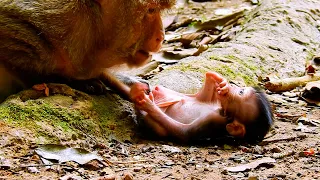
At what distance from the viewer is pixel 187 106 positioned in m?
3.93

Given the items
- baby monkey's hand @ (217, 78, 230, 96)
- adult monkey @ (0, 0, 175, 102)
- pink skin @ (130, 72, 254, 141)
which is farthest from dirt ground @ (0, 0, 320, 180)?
adult monkey @ (0, 0, 175, 102)

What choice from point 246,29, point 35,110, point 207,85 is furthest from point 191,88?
point 246,29

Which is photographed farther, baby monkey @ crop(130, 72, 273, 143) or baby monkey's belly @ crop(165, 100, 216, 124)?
baby monkey's belly @ crop(165, 100, 216, 124)

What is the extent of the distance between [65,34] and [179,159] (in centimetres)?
112

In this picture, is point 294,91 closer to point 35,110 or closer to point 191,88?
point 191,88

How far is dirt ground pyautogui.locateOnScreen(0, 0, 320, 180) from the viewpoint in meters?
2.71

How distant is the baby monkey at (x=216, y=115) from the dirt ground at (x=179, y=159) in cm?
8

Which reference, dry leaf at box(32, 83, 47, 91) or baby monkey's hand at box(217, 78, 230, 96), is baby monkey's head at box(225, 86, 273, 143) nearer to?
baby monkey's hand at box(217, 78, 230, 96)

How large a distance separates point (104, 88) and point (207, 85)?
772mm

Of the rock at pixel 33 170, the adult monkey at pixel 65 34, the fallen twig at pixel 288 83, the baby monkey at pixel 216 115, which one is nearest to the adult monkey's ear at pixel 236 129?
the baby monkey at pixel 216 115

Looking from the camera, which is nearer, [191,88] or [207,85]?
[207,85]

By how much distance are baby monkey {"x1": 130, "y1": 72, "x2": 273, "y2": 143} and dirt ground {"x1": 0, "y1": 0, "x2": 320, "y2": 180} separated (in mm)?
84

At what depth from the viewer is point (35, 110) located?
319cm

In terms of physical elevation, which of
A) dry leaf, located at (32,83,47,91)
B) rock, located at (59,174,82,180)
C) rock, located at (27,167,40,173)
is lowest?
rock, located at (59,174,82,180)
